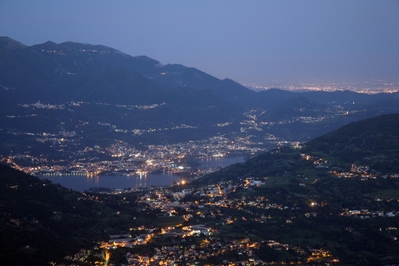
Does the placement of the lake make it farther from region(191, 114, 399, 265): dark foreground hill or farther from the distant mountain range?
the distant mountain range

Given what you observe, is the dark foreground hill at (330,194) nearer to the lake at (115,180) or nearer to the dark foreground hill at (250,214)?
the dark foreground hill at (250,214)

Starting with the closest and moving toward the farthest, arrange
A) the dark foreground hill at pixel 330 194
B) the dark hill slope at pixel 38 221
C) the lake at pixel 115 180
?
the dark hill slope at pixel 38 221 < the dark foreground hill at pixel 330 194 < the lake at pixel 115 180

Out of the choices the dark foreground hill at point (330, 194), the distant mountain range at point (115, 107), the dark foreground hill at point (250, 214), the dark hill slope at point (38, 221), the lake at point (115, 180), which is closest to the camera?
the dark hill slope at point (38, 221)

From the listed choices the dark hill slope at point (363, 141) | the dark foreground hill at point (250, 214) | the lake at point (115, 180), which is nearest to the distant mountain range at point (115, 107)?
the lake at point (115, 180)

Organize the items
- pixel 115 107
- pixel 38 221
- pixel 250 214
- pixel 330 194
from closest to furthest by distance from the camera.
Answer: pixel 38 221
pixel 250 214
pixel 330 194
pixel 115 107

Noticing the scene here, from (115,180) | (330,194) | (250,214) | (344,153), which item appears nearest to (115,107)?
(115,180)

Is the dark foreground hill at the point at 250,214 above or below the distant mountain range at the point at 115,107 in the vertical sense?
below

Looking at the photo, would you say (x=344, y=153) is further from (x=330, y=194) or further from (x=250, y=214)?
(x=250, y=214)
